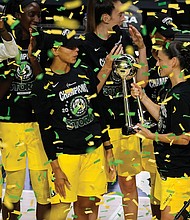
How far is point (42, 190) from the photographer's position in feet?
14.4

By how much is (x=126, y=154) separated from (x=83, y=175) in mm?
471

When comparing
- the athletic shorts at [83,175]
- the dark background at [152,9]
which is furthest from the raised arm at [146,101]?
the dark background at [152,9]

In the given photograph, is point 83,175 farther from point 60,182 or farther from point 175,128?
point 175,128

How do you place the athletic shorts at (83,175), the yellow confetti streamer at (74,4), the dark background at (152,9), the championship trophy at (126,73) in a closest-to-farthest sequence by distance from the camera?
the athletic shorts at (83,175), the championship trophy at (126,73), the yellow confetti streamer at (74,4), the dark background at (152,9)

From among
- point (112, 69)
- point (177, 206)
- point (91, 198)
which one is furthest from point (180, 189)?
point (112, 69)

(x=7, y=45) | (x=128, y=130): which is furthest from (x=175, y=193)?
(x=7, y=45)

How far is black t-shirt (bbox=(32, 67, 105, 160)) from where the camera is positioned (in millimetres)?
3992

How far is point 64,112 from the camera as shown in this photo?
13.1 ft

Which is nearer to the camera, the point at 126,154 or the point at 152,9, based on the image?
the point at 126,154

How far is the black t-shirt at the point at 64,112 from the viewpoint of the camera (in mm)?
3992

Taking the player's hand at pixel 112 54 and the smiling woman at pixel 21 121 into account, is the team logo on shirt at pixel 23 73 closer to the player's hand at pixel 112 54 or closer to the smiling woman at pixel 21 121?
the smiling woman at pixel 21 121

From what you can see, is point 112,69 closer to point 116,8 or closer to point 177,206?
point 116,8

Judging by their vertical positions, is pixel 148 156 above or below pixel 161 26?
below

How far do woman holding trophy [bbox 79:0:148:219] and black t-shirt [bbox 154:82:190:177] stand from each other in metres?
0.33
